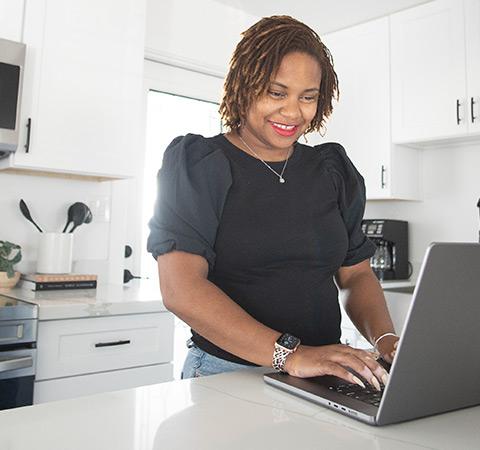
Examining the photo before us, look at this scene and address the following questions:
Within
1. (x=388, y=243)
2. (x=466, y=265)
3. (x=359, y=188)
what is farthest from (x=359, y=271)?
(x=388, y=243)

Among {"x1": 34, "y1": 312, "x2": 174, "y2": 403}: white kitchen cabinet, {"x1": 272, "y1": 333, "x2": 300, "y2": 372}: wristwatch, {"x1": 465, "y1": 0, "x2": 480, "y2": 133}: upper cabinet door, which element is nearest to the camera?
{"x1": 272, "y1": 333, "x2": 300, "y2": 372}: wristwatch

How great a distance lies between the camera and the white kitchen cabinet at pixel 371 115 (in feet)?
9.83

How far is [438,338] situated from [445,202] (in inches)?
101

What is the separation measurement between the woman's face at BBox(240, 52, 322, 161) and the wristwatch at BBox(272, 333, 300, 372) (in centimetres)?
42

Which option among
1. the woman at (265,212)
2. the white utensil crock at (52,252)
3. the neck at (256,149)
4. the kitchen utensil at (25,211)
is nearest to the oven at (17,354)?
the white utensil crock at (52,252)

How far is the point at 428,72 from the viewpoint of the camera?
2.80 metres

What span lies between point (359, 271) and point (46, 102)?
4.78 feet

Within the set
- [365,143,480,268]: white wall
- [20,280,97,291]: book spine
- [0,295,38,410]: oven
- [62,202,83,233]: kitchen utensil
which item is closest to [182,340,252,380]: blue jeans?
[0,295,38,410]: oven

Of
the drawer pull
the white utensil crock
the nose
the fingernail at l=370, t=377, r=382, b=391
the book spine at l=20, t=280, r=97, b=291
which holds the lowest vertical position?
the drawer pull

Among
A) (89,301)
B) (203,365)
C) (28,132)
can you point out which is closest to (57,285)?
(89,301)

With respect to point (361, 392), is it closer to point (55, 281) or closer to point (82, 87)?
point (55, 281)

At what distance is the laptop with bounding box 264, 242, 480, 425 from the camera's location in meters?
0.57

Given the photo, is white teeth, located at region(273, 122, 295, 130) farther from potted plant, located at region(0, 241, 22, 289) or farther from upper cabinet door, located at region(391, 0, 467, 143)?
upper cabinet door, located at region(391, 0, 467, 143)

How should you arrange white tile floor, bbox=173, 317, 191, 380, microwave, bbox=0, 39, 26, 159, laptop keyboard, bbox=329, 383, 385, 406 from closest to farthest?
laptop keyboard, bbox=329, 383, 385, 406
microwave, bbox=0, 39, 26, 159
white tile floor, bbox=173, 317, 191, 380
